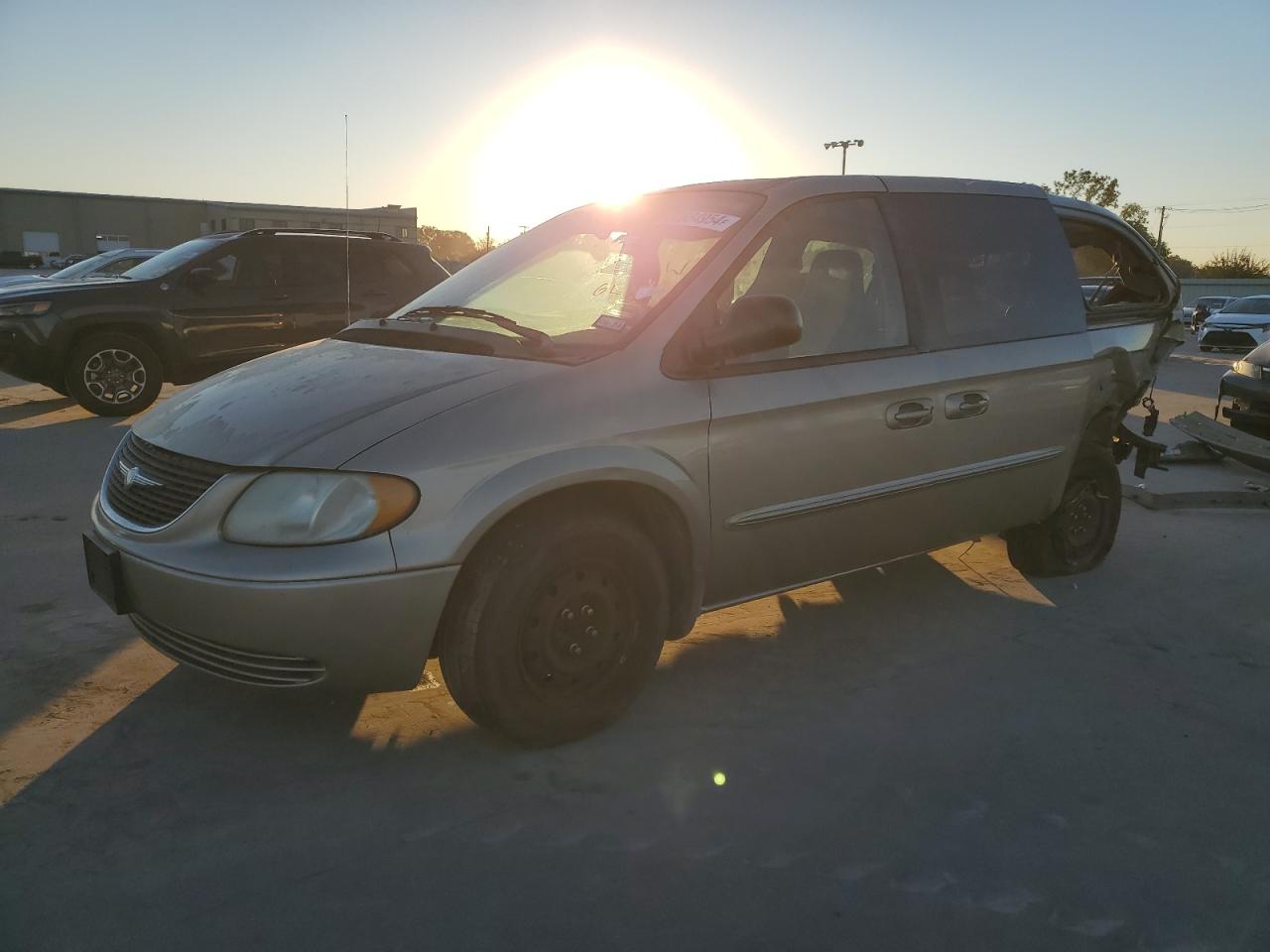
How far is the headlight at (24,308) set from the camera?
29.1 ft

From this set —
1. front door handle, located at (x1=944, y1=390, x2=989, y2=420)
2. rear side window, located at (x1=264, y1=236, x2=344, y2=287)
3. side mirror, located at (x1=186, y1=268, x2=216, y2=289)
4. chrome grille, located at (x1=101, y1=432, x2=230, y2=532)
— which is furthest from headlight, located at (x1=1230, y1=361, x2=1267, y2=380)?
side mirror, located at (x1=186, y1=268, x2=216, y2=289)

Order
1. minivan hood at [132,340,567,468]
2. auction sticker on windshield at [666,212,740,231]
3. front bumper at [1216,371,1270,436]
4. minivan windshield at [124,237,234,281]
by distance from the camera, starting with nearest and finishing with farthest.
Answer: minivan hood at [132,340,567,468] → auction sticker on windshield at [666,212,740,231] → front bumper at [1216,371,1270,436] → minivan windshield at [124,237,234,281]

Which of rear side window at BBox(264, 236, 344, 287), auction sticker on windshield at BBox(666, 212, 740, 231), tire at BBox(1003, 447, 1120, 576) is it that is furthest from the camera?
rear side window at BBox(264, 236, 344, 287)

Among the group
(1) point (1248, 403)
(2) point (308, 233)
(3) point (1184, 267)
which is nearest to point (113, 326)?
(2) point (308, 233)

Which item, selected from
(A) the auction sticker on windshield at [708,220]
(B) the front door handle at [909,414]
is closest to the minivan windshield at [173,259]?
(A) the auction sticker on windshield at [708,220]

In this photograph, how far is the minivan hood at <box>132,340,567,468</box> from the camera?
8.70ft

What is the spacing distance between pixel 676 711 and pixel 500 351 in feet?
4.33

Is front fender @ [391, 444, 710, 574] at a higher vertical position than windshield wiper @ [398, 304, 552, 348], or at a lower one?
lower

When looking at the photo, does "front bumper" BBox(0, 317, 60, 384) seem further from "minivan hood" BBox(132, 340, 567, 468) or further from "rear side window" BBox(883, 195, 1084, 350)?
"rear side window" BBox(883, 195, 1084, 350)

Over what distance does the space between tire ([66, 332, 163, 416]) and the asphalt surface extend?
5.70 m

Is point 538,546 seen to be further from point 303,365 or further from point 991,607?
point 991,607

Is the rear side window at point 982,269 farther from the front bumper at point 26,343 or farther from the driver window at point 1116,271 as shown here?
the front bumper at point 26,343

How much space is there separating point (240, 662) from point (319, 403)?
76cm

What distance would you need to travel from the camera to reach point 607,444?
2.86 meters
